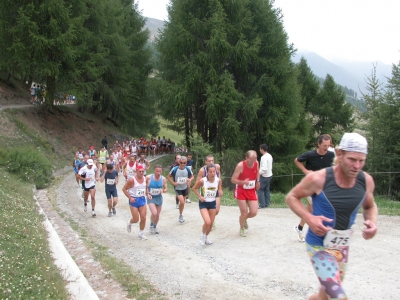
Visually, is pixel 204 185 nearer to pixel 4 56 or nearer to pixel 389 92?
pixel 389 92

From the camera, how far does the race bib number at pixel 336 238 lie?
3824mm

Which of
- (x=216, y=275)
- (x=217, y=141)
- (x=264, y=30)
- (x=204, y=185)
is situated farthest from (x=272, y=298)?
(x=264, y=30)

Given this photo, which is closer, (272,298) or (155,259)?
(272,298)

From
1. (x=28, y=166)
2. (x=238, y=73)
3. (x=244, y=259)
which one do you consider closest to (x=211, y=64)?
(x=238, y=73)

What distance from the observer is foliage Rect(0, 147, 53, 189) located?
20391mm

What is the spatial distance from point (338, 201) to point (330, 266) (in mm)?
674

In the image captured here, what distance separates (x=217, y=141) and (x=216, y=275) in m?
22.2

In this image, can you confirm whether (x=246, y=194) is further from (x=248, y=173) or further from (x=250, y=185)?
(x=248, y=173)

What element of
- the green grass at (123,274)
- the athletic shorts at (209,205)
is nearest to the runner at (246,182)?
the athletic shorts at (209,205)

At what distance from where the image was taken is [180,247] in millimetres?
8891

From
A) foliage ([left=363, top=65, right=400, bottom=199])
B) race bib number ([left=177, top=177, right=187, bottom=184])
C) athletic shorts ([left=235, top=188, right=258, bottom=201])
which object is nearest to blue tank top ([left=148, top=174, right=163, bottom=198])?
race bib number ([left=177, top=177, right=187, bottom=184])

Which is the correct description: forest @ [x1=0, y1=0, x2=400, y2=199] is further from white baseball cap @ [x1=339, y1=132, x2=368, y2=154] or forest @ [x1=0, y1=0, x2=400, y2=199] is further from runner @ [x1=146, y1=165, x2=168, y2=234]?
white baseball cap @ [x1=339, y1=132, x2=368, y2=154]

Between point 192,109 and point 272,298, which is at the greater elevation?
point 192,109

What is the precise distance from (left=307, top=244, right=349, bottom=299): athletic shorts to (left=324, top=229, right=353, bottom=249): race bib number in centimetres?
6
